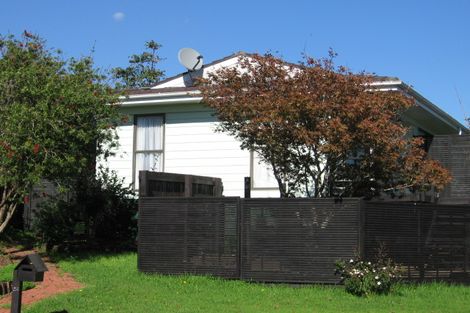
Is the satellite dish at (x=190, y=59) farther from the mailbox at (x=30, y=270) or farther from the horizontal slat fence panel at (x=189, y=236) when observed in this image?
the mailbox at (x=30, y=270)

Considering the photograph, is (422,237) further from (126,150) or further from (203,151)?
(126,150)

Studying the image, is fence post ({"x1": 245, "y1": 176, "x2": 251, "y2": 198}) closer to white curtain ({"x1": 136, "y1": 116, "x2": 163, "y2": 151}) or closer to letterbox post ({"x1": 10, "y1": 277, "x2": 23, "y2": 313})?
white curtain ({"x1": 136, "y1": 116, "x2": 163, "y2": 151})

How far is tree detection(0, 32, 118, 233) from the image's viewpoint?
455 inches

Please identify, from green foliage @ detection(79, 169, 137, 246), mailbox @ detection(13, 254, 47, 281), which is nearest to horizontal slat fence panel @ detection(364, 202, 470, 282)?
mailbox @ detection(13, 254, 47, 281)

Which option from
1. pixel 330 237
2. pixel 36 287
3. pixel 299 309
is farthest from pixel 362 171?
pixel 36 287

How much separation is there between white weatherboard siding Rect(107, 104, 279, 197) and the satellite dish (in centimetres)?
135

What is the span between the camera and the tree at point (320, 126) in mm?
10453

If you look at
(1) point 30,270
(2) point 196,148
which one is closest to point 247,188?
(2) point 196,148

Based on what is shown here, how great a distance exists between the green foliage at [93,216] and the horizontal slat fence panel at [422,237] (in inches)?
256

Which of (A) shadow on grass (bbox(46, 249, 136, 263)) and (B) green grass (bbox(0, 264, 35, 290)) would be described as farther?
(A) shadow on grass (bbox(46, 249, 136, 263))

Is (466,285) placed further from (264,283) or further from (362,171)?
(264,283)

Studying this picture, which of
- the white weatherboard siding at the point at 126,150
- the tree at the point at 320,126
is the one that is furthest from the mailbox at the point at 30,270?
the white weatherboard siding at the point at 126,150

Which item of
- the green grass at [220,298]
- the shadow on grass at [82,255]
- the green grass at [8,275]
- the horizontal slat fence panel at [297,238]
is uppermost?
the horizontal slat fence panel at [297,238]

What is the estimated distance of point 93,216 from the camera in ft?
47.6
